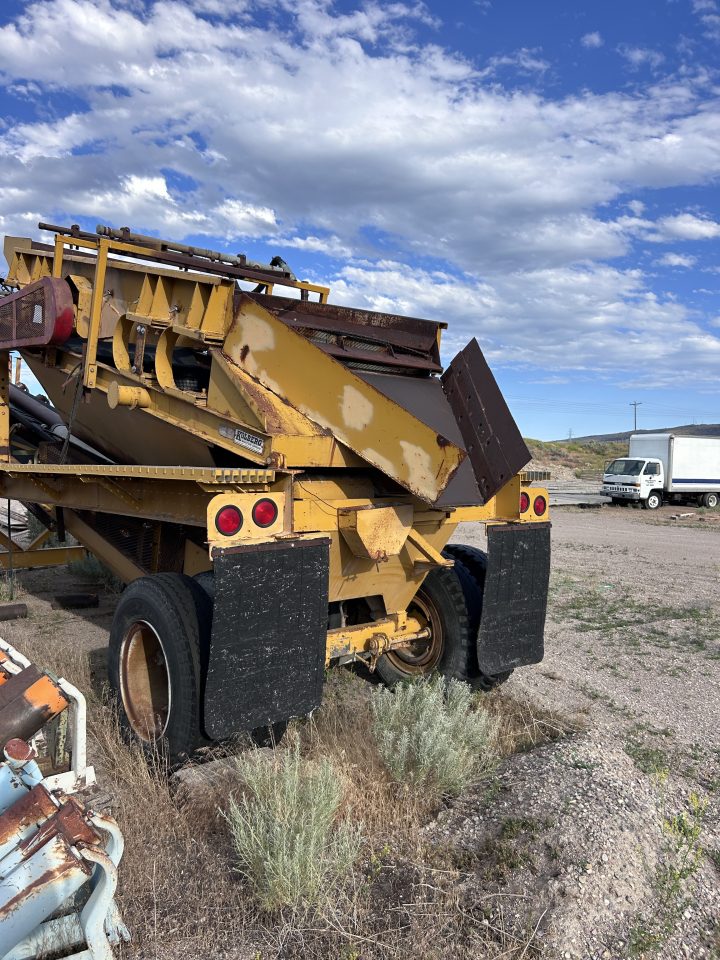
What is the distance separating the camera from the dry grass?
8.14ft

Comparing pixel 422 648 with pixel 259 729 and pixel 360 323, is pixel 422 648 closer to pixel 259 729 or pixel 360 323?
pixel 259 729

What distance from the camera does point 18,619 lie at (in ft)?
22.7

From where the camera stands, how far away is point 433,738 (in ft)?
11.8

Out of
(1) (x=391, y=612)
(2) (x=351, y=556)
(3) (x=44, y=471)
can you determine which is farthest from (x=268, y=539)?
(3) (x=44, y=471)

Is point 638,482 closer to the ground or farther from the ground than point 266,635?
farther from the ground

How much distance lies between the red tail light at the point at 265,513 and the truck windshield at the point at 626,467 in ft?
80.7

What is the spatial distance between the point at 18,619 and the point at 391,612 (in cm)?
407

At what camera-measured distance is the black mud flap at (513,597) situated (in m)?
4.66

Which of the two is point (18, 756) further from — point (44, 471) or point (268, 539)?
point (44, 471)

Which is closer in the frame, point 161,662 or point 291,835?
point 291,835

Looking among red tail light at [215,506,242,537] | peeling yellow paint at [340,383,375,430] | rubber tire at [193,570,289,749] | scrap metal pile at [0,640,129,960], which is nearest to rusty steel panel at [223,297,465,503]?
peeling yellow paint at [340,383,375,430]

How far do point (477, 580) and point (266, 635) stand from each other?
6.77 feet

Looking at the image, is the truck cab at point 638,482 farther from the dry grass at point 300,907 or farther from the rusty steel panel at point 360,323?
the dry grass at point 300,907

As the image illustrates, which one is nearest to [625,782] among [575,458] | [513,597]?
[513,597]
